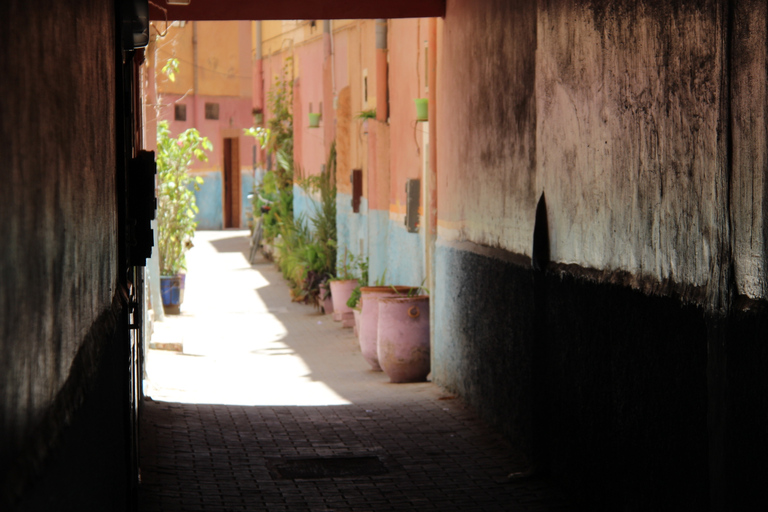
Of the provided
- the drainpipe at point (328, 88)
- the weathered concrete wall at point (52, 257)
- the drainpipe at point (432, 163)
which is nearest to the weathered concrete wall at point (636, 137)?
the weathered concrete wall at point (52, 257)

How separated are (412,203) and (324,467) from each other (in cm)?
446

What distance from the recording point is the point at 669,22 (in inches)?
152

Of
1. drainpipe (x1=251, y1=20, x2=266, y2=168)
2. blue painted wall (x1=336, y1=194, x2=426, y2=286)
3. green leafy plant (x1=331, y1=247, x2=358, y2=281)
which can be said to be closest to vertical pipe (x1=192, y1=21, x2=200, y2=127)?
drainpipe (x1=251, y1=20, x2=266, y2=168)

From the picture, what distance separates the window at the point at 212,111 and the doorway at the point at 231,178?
0.91 metres

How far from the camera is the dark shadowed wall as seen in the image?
3.25m

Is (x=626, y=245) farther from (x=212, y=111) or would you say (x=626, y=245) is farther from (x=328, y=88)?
(x=212, y=111)

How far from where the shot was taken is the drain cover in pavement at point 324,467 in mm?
5672

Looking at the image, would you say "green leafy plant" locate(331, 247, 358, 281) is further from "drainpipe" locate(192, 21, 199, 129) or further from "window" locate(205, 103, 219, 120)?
"window" locate(205, 103, 219, 120)

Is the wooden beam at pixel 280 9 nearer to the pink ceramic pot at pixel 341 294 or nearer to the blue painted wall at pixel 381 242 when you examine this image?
the blue painted wall at pixel 381 242

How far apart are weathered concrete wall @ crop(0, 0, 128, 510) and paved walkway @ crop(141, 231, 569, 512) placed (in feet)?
8.28

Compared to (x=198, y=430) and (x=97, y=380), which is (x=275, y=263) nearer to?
(x=198, y=430)

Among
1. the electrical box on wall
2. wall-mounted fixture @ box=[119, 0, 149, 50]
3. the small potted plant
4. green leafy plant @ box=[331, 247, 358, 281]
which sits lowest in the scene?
the small potted plant

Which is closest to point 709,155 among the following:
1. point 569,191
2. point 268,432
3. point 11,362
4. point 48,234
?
point 569,191

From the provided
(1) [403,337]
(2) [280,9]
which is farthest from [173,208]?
(2) [280,9]
